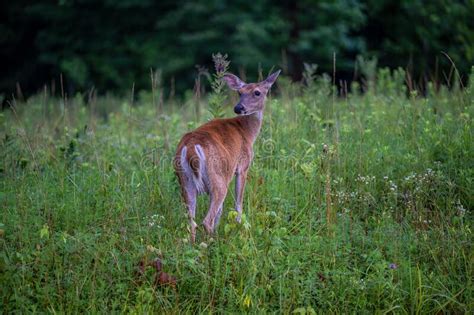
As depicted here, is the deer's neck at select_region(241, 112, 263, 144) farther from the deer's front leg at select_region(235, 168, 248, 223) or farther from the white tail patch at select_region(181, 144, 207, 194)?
the white tail patch at select_region(181, 144, 207, 194)

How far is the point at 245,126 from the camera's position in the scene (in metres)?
5.94

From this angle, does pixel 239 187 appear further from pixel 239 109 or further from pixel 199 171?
pixel 239 109

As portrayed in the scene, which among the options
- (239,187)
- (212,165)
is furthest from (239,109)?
(212,165)

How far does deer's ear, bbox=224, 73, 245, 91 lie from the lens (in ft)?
20.3

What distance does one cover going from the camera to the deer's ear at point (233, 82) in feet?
20.3

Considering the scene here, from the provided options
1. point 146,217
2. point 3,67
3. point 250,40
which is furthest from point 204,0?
point 146,217

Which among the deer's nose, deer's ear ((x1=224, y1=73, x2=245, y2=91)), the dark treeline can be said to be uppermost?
deer's ear ((x1=224, y1=73, x2=245, y2=91))

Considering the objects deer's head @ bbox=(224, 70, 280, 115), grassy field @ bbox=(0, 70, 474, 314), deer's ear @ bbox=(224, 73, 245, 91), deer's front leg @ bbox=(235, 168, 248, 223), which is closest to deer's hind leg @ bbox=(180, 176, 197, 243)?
grassy field @ bbox=(0, 70, 474, 314)

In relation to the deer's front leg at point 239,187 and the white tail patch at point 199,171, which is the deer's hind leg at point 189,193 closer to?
the white tail patch at point 199,171

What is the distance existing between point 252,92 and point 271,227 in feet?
5.26

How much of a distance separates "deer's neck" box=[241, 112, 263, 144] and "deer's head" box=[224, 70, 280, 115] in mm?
57

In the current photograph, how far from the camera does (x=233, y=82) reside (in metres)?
6.23

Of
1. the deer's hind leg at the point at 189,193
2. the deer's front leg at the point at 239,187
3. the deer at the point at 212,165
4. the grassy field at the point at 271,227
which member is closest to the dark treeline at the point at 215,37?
the grassy field at the point at 271,227

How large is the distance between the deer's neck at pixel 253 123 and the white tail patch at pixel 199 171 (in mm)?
1124
